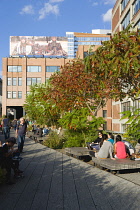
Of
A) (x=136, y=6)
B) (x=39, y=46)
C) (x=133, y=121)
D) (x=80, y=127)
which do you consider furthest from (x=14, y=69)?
(x=133, y=121)

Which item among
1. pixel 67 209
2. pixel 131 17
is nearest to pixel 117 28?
pixel 131 17

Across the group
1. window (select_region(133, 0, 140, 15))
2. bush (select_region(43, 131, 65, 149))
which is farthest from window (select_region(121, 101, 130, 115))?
bush (select_region(43, 131, 65, 149))

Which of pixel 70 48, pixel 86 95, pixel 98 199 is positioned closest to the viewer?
pixel 98 199

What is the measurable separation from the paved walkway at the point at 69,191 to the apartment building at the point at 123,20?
1994 centimetres

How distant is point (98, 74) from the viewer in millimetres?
12672

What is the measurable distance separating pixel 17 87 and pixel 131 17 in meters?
41.5

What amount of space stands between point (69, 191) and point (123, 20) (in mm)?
32613

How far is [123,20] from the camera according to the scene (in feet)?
115

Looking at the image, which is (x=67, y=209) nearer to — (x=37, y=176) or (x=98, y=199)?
(x=98, y=199)

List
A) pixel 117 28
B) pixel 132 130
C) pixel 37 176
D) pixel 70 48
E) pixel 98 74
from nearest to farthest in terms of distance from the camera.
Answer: pixel 37 176 < pixel 132 130 < pixel 98 74 < pixel 117 28 < pixel 70 48

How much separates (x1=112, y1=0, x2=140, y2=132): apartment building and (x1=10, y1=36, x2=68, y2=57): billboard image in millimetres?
40519

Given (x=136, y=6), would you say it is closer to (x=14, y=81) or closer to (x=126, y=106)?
(x=126, y=106)

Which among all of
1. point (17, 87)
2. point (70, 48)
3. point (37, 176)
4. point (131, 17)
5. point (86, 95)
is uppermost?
point (70, 48)

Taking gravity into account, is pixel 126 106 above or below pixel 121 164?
above
